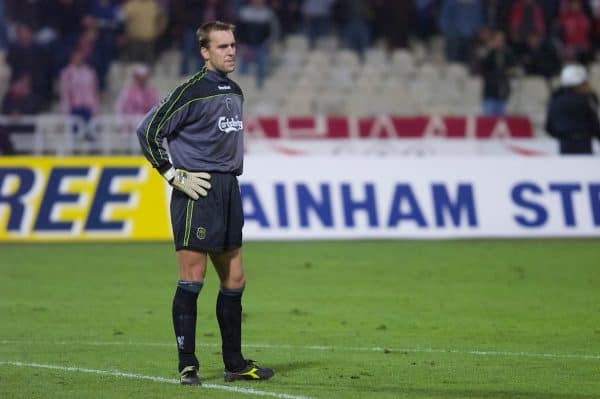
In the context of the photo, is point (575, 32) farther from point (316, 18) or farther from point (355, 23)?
point (316, 18)

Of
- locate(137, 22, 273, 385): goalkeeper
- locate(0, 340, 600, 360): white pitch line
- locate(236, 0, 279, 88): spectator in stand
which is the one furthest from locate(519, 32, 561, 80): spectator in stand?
locate(137, 22, 273, 385): goalkeeper

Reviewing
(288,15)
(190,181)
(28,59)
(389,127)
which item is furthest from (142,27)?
(190,181)

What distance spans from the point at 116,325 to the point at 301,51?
17079 mm

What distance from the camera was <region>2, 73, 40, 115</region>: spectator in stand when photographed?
2562cm

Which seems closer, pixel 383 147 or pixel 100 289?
pixel 100 289

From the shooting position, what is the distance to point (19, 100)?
1009 inches

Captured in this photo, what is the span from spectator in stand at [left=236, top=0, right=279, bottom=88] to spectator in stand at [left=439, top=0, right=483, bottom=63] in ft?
10.9

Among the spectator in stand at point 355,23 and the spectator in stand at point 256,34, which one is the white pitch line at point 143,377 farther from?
the spectator in stand at point 355,23

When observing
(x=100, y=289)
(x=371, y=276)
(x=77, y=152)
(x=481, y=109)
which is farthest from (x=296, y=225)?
(x=481, y=109)

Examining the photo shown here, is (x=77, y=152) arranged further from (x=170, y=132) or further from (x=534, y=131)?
(x=170, y=132)

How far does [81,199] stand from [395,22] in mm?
11150

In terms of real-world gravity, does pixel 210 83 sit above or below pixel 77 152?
above

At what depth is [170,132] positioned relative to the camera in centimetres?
909

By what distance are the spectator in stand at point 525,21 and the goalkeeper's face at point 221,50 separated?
19782 mm
